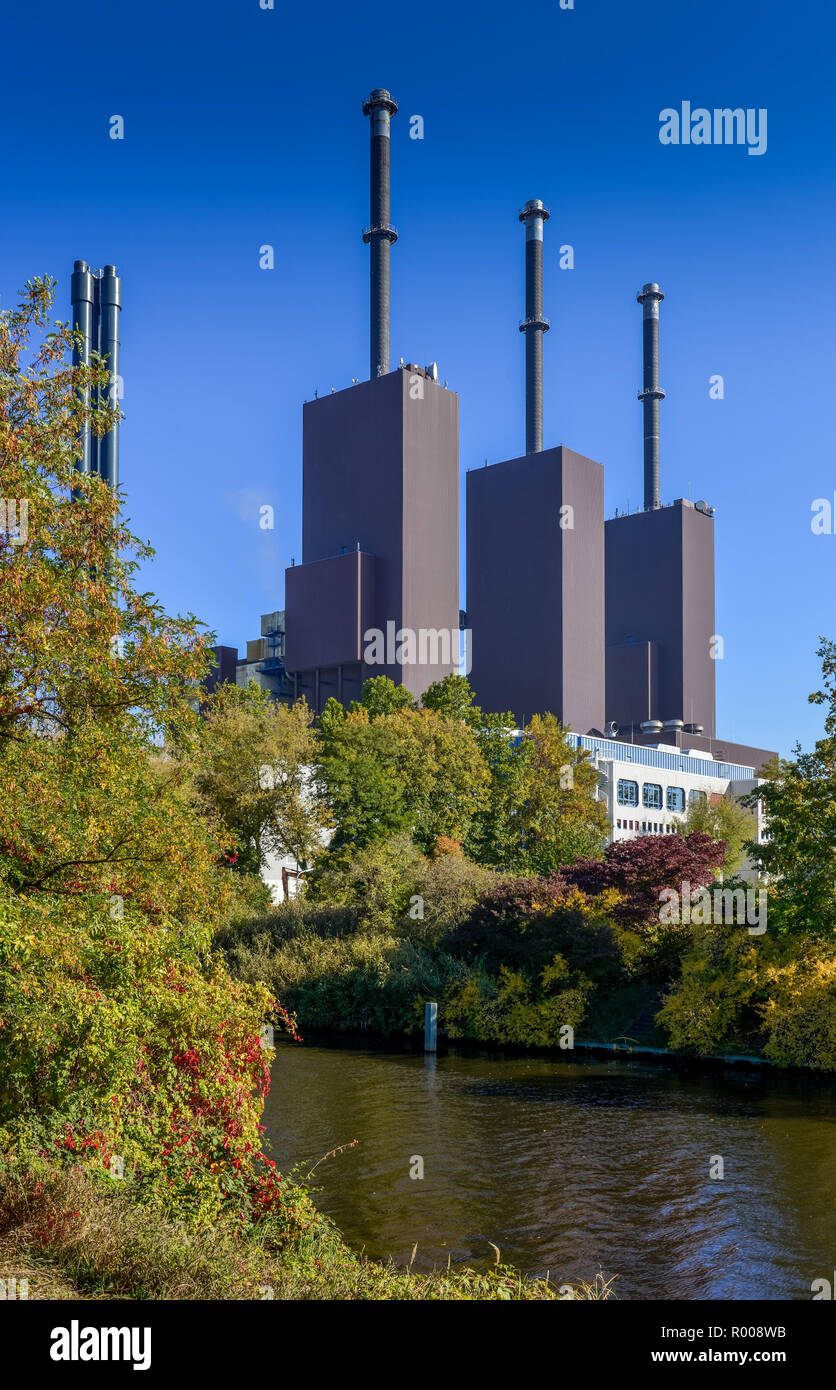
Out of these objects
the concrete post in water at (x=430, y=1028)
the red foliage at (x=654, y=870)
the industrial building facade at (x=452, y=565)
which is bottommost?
the concrete post in water at (x=430, y=1028)

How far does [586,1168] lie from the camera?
2083cm

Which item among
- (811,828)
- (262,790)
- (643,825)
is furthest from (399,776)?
(643,825)

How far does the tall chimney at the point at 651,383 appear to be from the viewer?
407ft

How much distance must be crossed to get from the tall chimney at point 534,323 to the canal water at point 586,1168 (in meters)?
84.8

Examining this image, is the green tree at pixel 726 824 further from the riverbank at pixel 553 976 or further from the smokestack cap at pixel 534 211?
the smokestack cap at pixel 534 211

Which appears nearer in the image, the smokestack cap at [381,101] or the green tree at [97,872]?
the green tree at [97,872]

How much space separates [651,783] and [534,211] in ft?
183

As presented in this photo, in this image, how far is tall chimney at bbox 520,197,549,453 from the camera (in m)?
108

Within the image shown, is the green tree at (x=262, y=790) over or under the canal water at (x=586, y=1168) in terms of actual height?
over

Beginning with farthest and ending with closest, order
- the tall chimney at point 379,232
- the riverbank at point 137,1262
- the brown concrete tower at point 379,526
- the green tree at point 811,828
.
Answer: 1. the tall chimney at point 379,232
2. the brown concrete tower at point 379,526
3. the green tree at point 811,828
4. the riverbank at point 137,1262

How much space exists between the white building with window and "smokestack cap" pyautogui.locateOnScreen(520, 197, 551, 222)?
5115cm

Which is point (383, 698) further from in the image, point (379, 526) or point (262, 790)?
point (379, 526)

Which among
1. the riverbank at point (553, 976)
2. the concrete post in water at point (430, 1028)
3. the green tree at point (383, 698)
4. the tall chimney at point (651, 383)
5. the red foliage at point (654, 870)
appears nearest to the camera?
the riverbank at point (553, 976)

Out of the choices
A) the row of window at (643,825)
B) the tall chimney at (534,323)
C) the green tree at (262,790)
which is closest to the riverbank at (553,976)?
the green tree at (262,790)
